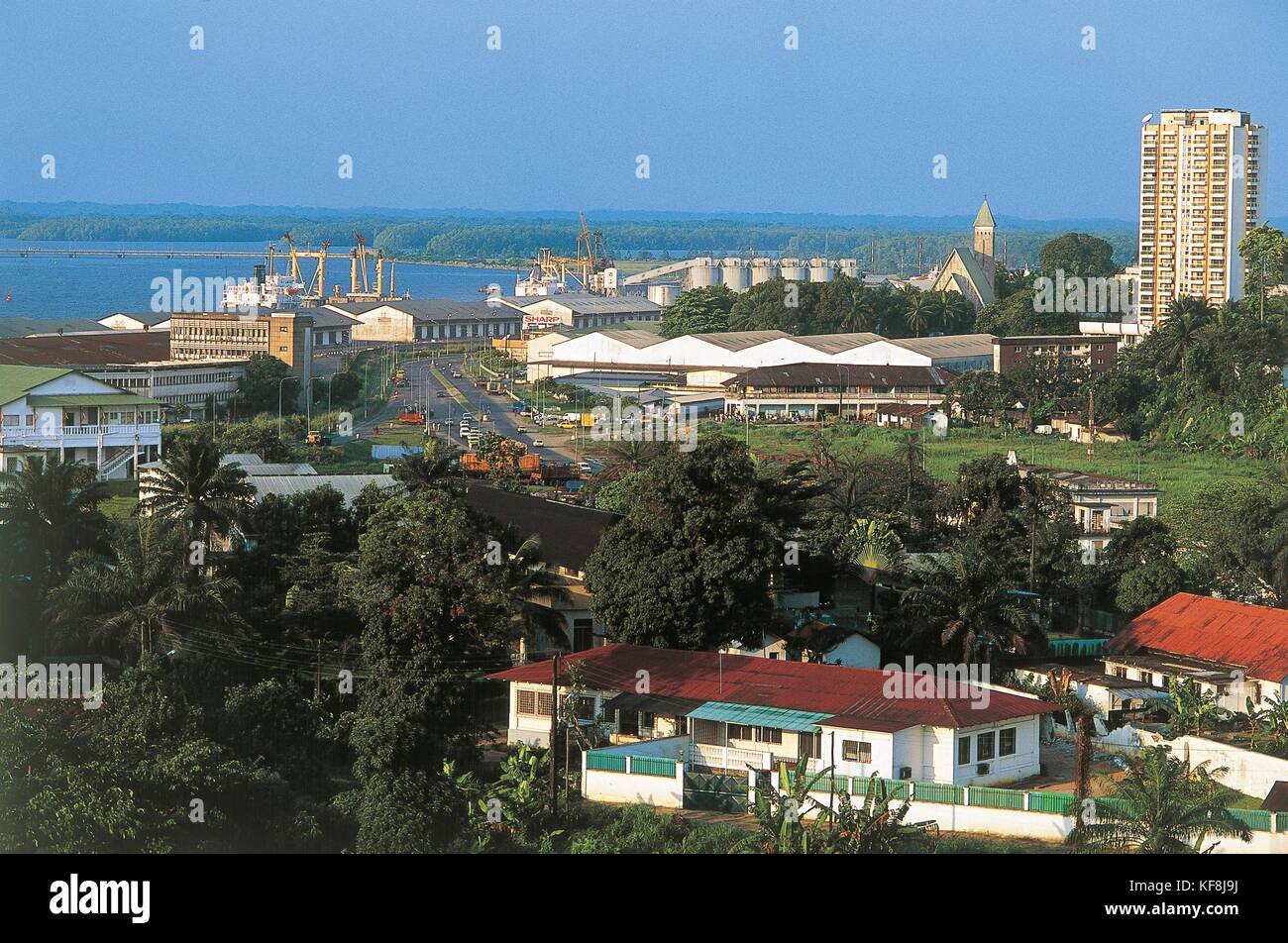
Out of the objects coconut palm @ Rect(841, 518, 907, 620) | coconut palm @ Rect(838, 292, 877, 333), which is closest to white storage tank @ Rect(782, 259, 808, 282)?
coconut palm @ Rect(838, 292, 877, 333)

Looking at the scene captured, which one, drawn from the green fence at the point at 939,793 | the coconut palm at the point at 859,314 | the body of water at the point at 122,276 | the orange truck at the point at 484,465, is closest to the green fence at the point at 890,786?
the green fence at the point at 939,793

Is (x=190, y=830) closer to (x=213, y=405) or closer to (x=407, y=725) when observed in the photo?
(x=407, y=725)

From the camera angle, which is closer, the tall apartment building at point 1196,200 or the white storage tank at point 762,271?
the tall apartment building at point 1196,200

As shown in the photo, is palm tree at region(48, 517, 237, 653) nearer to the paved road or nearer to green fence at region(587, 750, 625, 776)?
green fence at region(587, 750, 625, 776)

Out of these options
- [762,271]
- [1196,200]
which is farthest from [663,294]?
[1196,200]

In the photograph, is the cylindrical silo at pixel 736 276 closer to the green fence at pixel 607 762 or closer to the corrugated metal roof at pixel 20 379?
the corrugated metal roof at pixel 20 379

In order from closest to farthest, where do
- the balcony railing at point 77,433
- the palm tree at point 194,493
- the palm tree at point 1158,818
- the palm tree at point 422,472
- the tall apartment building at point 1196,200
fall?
the palm tree at point 1158,818, the palm tree at point 194,493, the palm tree at point 422,472, the balcony railing at point 77,433, the tall apartment building at point 1196,200

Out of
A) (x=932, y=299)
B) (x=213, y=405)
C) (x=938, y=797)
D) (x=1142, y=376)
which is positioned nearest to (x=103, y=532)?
(x=938, y=797)

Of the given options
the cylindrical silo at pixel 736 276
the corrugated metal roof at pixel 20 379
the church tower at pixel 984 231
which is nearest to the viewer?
the corrugated metal roof at pixel 20 379
